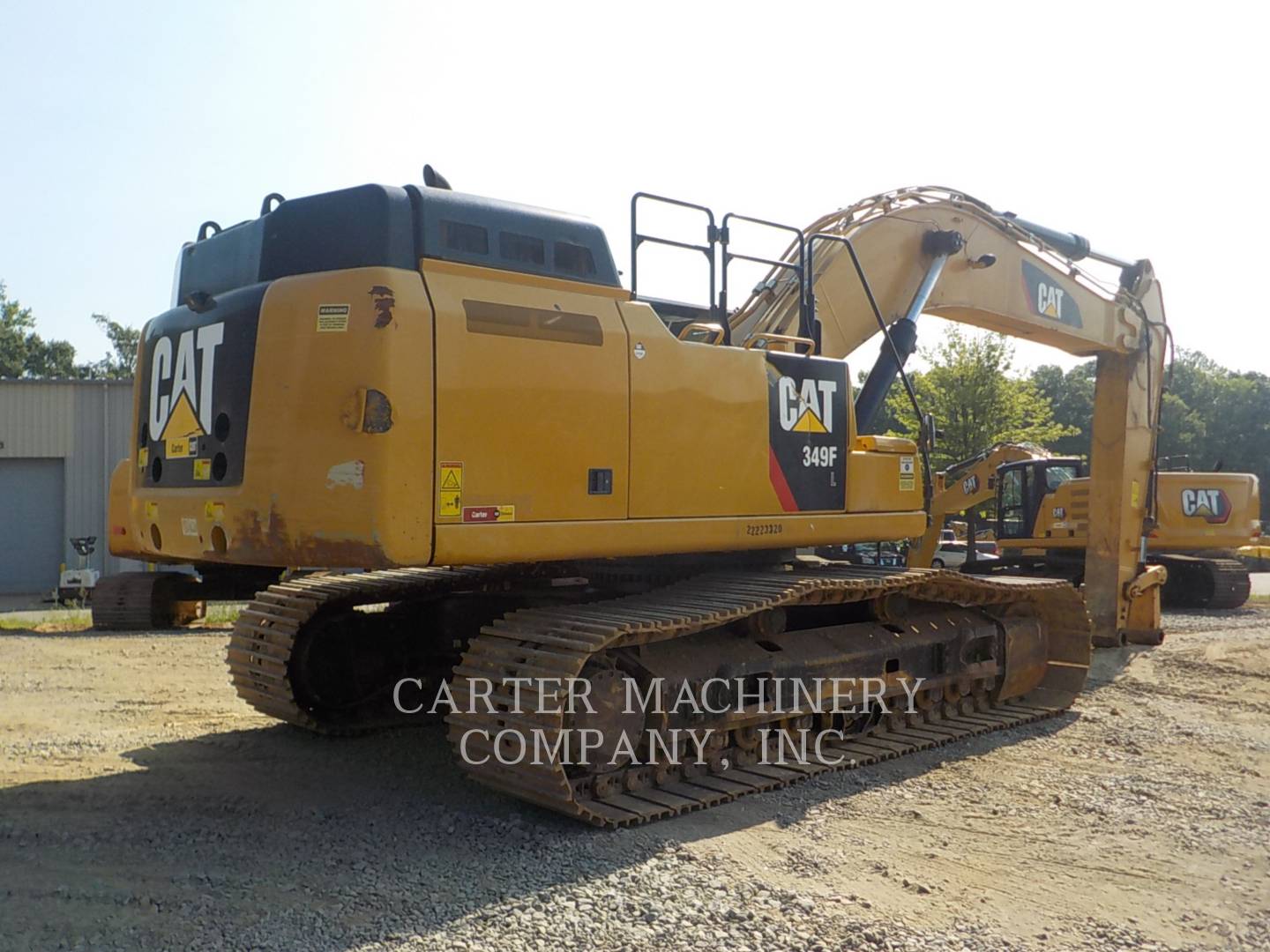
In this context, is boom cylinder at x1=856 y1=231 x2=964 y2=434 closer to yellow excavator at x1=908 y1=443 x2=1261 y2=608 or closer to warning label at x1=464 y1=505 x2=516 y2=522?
warning label at x1=464 y1=505 x2=516 y2=522

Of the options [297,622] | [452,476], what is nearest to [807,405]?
[452,476]

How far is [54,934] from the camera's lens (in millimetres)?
3895

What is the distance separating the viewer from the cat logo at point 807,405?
642cm

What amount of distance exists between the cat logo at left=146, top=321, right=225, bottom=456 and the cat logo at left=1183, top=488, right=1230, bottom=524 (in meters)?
16.6

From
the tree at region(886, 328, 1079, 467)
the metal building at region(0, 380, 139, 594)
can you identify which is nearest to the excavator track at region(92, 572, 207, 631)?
the metal building at region(0, 380, 139, 594)

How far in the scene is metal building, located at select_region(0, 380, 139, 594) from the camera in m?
24.3

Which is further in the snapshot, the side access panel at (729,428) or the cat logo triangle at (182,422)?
the side access panel at (729,428)

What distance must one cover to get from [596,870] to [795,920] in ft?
2.90

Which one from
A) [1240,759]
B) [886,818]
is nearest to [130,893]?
[886,818]

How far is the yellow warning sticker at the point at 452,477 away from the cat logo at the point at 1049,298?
6.81 metres

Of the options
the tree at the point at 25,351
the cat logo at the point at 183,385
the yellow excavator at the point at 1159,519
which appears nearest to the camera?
the cat logo at the point at 183,385

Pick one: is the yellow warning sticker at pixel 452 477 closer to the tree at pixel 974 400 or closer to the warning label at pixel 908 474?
the warning label at pixel 908 474

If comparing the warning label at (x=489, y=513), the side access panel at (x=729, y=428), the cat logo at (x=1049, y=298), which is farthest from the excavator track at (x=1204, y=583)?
the warning label at (x=489, y=513)

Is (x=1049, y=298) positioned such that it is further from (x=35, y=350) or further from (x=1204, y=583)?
(x=35, y=350)
